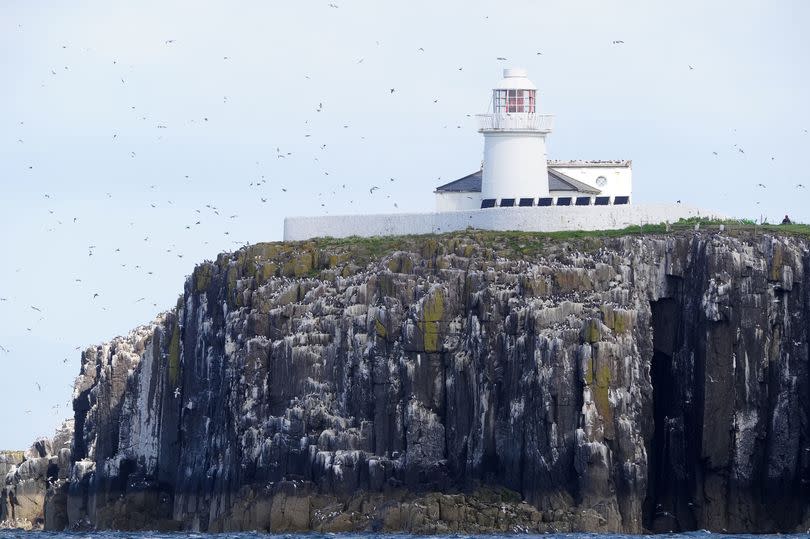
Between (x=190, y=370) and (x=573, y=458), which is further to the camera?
(x=190, y=370)

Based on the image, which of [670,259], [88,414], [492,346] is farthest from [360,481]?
[88,414]

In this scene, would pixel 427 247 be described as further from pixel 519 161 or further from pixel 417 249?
pixel 519 161

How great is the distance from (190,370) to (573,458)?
26600mm

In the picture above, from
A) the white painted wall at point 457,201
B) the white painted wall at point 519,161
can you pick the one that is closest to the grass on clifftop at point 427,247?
the white painted wall at point 519,161

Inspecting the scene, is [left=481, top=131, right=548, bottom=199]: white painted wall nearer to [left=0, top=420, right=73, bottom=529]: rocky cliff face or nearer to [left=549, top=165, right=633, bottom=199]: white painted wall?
[left=549, top=165, right=633, bottom=199]: white painted wall

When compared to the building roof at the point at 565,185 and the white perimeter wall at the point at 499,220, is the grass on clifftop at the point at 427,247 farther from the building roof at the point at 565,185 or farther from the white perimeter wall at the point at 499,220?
the building roof at the point at 565,185

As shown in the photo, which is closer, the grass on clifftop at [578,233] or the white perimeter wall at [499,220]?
the grass on clifftop at [578,233]

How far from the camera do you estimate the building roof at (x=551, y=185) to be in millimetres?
148750

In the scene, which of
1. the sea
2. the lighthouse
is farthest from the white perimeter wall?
the sea

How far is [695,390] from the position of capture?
421 feet

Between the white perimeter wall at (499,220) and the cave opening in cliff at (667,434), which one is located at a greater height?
the white perimeter wall at (499,220)

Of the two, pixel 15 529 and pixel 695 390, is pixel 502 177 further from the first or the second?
pixel 15 529

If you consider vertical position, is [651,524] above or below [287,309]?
below

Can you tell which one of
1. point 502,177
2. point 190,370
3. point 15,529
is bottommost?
point 15,529
